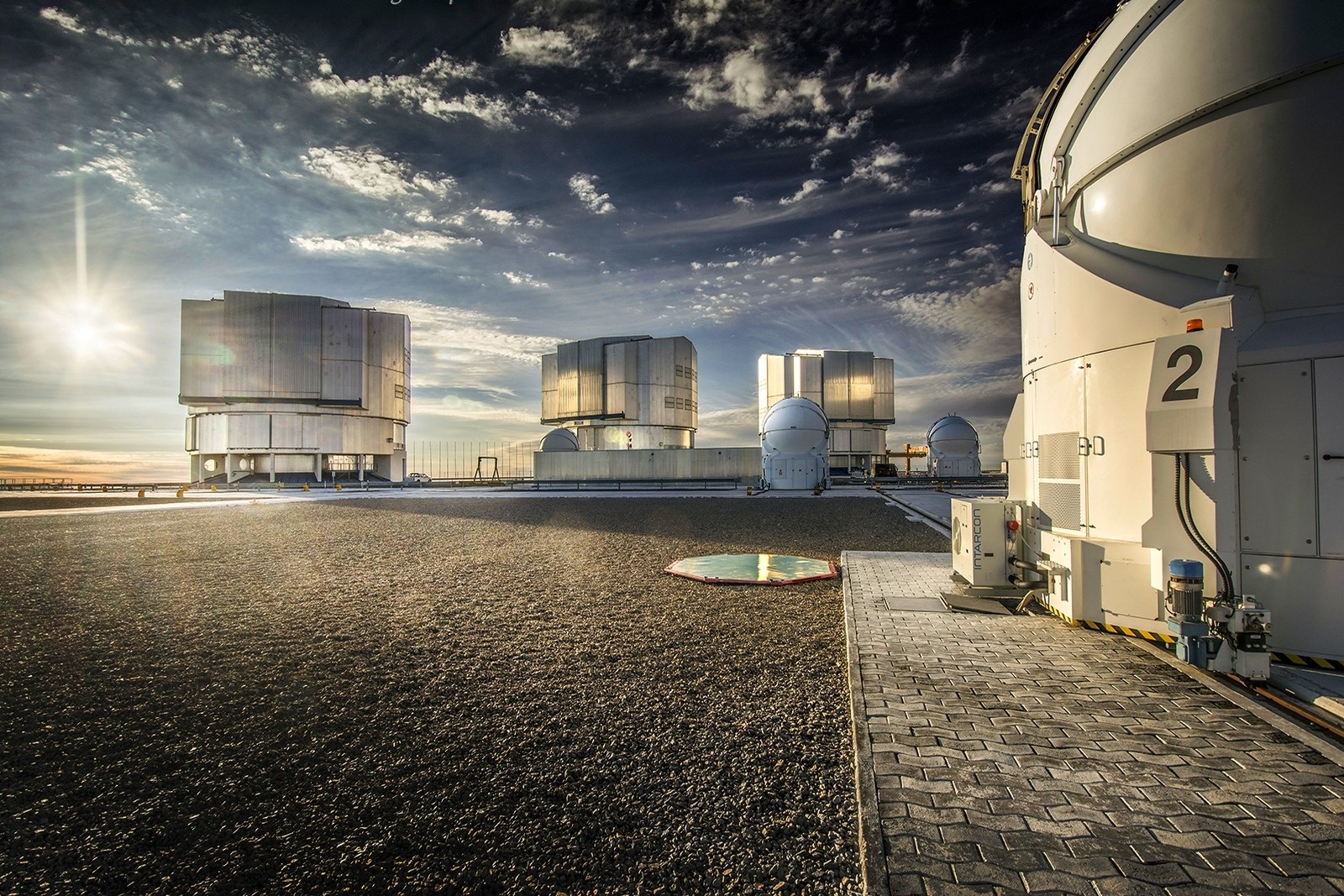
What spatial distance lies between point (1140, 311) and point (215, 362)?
181 ft

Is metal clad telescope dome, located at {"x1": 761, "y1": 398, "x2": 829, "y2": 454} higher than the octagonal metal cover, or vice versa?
metal clad telescope dome, located at {"x1": 761, "y1": 398, "x2": 829, "y2": 454}

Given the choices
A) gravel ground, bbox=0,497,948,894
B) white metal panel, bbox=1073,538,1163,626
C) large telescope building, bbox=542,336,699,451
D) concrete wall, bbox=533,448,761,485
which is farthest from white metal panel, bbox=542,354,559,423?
white metal panel, bbox=1073,538,1163,626

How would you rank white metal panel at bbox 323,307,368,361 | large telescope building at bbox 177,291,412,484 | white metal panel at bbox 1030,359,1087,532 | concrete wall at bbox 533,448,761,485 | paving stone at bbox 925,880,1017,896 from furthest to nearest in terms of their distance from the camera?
1. white metal panel at bbox 323,307,368,361
2. concrete wall at bbox 533,448,761,485
3. large telescope building at bbox 177,291,412,484
4. white metal panel at bbox 1030,359,1087,532
5. paving stone at bbox 925,880,1017,896

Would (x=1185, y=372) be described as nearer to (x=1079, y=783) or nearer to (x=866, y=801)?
(x=1079, y=783)

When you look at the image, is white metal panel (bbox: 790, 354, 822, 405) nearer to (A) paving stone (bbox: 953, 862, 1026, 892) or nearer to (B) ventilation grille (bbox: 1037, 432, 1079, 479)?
(B) ventilation grille (bbox: 1037, 432, 1079, 479)

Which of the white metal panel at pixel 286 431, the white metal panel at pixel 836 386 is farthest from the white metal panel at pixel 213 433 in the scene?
the white metal panel at pixel 836 386

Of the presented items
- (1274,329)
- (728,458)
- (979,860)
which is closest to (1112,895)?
(979,860)

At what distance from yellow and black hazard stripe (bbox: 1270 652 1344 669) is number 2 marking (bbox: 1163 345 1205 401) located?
7.35 feet

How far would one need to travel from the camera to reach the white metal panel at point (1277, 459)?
182 inches

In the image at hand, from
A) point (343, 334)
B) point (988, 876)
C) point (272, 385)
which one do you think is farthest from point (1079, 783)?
point (272, 385)

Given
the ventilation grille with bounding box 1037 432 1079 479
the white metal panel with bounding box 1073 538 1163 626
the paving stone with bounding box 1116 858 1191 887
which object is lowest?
the paving stone with bounding box 1116 858 1191 887

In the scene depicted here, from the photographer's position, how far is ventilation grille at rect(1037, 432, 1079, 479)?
20.1 ft

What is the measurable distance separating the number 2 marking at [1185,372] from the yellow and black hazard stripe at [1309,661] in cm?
224

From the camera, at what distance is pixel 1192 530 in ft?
16.0
